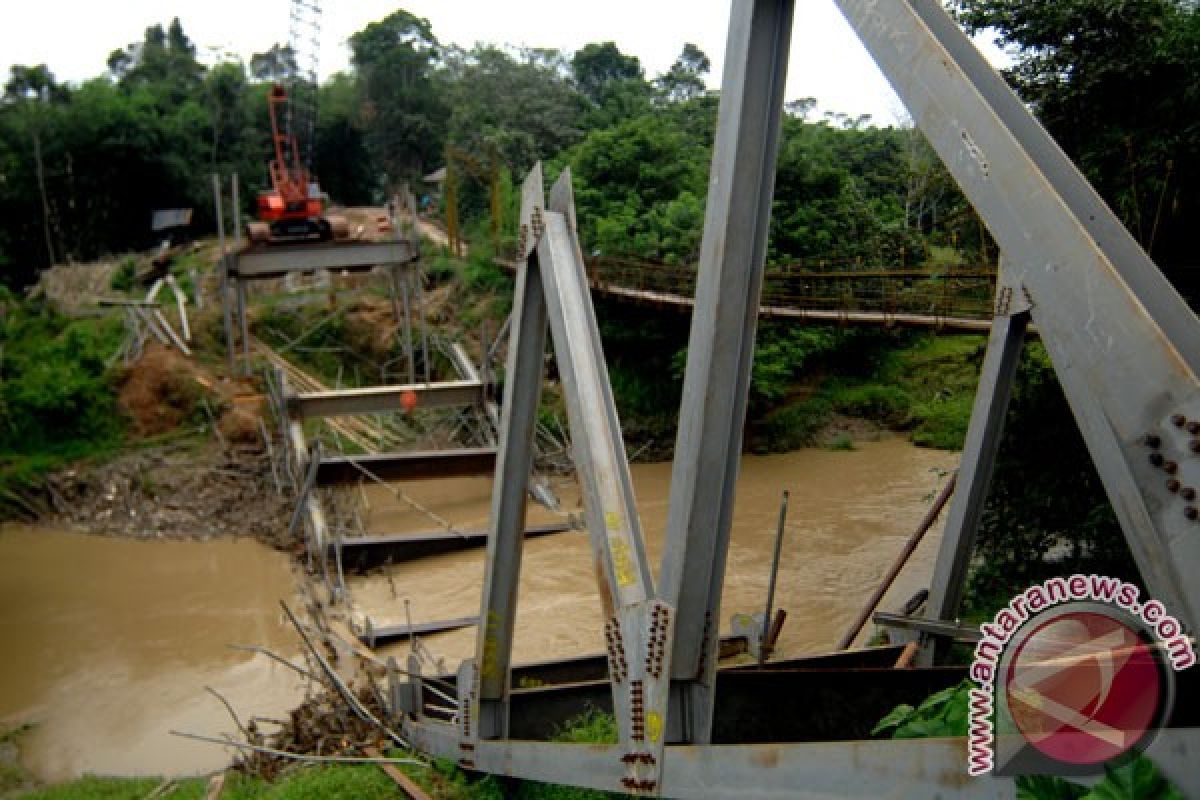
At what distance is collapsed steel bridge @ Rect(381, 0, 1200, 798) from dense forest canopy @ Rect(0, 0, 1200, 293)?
12.3ft

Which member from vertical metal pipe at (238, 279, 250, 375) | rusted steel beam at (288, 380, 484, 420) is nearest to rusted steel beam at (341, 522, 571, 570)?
rusted steel beam at (288, 380, 484, 420)

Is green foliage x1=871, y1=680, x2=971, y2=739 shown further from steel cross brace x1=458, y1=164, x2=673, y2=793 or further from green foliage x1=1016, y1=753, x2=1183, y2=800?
Answer: green foliage x1=1016, y1=753, x2=1183, y2=800

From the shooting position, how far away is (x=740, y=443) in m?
3.32

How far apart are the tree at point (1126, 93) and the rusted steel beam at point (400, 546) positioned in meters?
8.53

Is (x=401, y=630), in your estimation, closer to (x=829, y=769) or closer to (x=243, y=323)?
(x=829, y=769)

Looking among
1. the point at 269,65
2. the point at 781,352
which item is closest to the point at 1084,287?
the point at 781,352

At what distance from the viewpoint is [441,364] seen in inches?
886

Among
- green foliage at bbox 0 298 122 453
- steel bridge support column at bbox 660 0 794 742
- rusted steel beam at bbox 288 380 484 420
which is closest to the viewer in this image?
steel bridge support column at bbox 660 0 794 742

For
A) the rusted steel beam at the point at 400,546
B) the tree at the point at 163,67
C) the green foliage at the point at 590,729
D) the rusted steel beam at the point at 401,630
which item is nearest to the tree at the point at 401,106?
the tree at the point at 163,67

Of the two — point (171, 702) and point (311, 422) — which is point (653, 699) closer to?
point (171, 702)

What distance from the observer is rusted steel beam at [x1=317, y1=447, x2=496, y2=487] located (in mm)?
13844

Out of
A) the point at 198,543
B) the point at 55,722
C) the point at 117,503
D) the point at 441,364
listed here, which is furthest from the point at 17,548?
the point at 441,364

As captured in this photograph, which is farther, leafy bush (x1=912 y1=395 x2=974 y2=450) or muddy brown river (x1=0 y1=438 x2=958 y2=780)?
leafy bush (x1=912 y1=395 x2=974 y2=450)

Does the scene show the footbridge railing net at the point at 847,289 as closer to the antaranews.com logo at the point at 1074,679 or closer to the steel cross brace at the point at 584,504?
the steel cross brace at the point at 584,504
